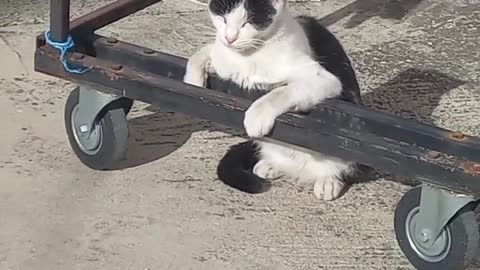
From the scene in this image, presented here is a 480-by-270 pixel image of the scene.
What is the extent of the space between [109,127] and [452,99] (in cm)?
107

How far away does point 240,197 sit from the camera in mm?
2697

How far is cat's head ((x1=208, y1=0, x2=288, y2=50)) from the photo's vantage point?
2.53 metres

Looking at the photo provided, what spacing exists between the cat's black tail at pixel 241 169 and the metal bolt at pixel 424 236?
518 mm

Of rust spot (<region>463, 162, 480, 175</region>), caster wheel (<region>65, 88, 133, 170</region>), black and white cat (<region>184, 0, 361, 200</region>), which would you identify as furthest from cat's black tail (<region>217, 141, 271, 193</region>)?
rust spot (<region>463, 162, 480, 175</region>)

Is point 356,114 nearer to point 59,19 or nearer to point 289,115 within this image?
point 289,115

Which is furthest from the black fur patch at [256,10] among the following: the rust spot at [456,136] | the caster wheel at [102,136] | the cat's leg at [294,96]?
the rust spot at [456,136]

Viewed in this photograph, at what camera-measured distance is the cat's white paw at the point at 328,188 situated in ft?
8.81

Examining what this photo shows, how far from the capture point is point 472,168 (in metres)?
2.18

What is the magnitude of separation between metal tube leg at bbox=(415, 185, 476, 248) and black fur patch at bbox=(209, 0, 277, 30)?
56 centimetres

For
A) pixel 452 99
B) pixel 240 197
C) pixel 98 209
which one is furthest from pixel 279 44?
pixel 452 99

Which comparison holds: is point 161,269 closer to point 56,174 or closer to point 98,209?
point 98,209

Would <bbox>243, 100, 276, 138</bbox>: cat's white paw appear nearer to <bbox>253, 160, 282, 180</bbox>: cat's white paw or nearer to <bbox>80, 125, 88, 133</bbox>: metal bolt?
<bbox>253, 160, 282, 180</bbox>: cat's white paw

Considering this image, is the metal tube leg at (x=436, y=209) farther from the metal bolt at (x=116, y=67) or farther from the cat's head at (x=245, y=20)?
the metal bolt at (x=116, y=67)

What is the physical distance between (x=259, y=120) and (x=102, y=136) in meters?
0.52
